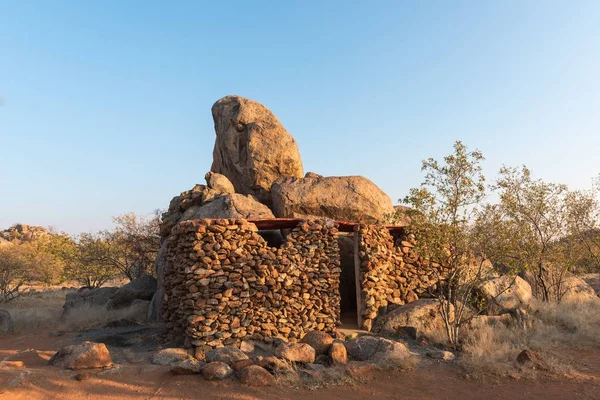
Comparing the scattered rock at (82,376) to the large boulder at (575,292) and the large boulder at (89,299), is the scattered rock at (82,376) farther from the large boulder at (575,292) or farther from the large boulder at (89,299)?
the large boulder at (575,292)

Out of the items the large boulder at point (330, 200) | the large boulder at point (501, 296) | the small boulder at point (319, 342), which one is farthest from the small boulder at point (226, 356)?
the large boulder at point (501, 296)

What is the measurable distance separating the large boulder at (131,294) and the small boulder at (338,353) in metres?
11.0

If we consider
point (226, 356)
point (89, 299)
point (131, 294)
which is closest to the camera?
point (226, 356)

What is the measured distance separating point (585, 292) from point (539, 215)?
4.51 meters

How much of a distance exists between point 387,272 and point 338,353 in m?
4.18

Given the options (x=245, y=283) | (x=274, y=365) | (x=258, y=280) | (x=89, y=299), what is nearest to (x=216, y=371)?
(x=274, y=365)

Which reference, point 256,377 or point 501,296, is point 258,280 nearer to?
point 256,377

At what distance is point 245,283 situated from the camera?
10836 millimetres

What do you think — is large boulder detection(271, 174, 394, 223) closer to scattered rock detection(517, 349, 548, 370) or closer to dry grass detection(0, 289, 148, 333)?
scattered rock detection(517, 349, 548, 370)

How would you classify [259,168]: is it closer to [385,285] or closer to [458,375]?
[385,285]

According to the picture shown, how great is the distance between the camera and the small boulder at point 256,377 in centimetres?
812

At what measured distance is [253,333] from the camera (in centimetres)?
1073

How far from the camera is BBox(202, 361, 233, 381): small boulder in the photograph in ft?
27.3

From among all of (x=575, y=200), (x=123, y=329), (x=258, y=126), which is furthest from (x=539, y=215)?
(x=123, y=329)
